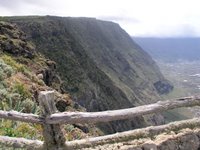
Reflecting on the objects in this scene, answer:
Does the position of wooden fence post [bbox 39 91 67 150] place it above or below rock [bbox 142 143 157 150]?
above

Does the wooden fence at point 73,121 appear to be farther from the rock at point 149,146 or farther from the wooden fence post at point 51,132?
the rock at point 149,146

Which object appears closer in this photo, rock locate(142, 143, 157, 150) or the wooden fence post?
the wooden fence post

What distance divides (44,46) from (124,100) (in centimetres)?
3259

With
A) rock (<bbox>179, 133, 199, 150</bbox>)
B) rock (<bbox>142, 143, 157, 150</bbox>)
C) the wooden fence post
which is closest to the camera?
the wooden fence post

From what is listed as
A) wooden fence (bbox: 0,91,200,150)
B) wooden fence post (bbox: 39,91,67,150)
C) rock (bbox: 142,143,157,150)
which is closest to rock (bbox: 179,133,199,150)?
wooden fence (bbox: 0,91,200,150)

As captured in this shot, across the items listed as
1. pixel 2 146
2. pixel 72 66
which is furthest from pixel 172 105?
pixel 72 66

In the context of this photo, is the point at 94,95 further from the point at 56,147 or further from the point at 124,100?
the point at 56,147

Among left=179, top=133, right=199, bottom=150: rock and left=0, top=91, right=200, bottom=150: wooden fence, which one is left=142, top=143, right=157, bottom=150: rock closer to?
left=0, top=91, right=200, bottom=150: wooden fence

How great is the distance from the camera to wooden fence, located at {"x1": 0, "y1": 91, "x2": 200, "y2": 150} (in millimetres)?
8055

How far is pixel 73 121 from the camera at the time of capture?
833 cm

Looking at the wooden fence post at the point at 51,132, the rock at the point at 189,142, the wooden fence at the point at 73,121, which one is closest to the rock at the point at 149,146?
the wooden fence at the point at 73,121

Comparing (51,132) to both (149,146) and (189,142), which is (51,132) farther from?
(189,142)

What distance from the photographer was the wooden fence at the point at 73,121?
8055mm

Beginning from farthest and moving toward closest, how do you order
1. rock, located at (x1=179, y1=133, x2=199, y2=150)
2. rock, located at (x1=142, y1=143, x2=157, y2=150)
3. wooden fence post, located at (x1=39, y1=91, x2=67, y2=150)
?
rock, located at (x1=179, y1=133, x2=199, y2=150)
rock, located at (x1=142, y1=143, x2=157, y2=150)
wooden fence post, located at (x1=39, y1=91, x2=67, y2=150)
